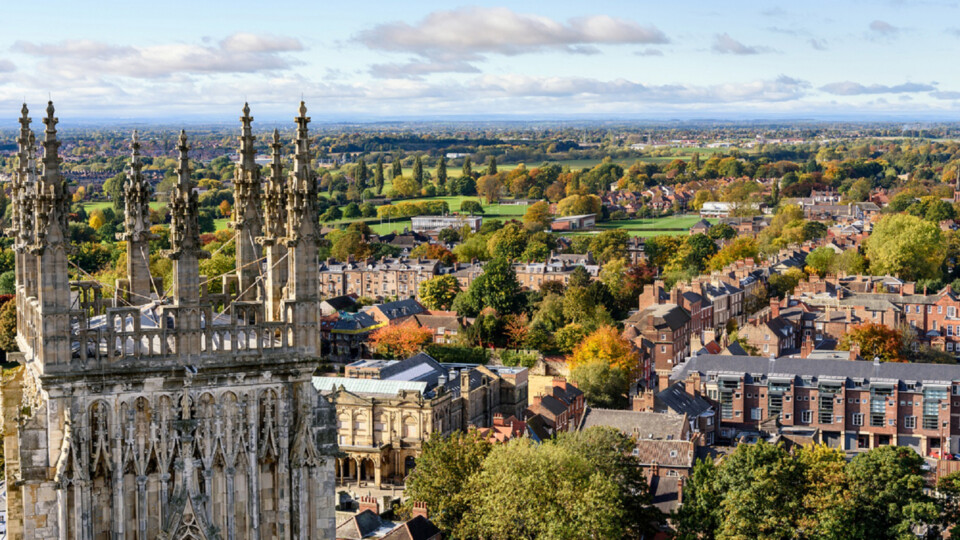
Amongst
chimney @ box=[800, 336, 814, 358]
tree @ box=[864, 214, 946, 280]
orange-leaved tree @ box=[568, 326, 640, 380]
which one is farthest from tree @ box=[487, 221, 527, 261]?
chimney @ box=[800, 336, 814, 358]

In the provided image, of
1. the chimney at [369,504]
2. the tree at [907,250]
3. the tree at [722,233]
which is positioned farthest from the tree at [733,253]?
the chimney at [369,504]

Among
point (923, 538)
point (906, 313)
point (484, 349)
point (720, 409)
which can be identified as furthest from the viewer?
point (906, 313)

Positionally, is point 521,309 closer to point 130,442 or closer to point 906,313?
point 906,313

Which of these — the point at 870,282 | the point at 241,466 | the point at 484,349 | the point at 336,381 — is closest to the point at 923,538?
the point at 336,381

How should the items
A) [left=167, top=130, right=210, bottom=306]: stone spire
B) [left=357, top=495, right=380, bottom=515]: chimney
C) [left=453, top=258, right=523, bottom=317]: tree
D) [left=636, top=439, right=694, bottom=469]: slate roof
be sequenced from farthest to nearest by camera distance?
1. [left=453, top=258, right=523, bottom=317]: tree
2. [left=636, top=439, right=694, bottom=469]: slate roof
3. [left=357, top=495, right=380, bottom=515]: chimney
4. [left=167, top=130, right=210, bottom=306]: stone spire

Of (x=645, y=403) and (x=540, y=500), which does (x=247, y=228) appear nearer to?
(x=540, y=500)

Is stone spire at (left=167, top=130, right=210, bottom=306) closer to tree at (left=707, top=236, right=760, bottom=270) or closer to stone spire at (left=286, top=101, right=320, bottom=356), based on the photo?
stone spire at (left=286, top=101, right=320, bottom=356)
